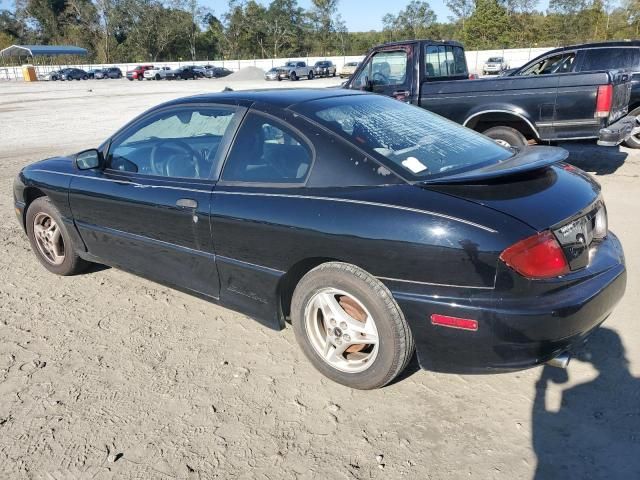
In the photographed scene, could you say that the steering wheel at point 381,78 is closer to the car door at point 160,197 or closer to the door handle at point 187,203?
the car door at point 160,197

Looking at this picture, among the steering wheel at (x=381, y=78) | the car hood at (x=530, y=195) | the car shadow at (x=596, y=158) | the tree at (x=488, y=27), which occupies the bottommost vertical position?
the car shadow at (x=596, y=158)

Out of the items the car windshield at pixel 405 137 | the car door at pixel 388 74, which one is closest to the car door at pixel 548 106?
the car door at pixel 388 74

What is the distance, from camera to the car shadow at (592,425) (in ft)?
7.46

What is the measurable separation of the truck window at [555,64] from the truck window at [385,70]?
3080 mm

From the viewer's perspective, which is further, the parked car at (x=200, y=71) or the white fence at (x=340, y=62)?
the parked car at (x=200, y=71)

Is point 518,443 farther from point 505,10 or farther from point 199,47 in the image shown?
point 199,47

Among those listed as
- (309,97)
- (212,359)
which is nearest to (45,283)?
(212,359)

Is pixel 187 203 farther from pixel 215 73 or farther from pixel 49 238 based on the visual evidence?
pixel 215 73

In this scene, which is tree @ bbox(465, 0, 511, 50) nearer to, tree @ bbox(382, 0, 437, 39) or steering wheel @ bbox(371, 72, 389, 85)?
tree @ bbox(382, 0, 437, 39)

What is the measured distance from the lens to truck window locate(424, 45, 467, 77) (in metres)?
8.20

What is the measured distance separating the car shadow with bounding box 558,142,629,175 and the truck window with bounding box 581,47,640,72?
55.9 inches

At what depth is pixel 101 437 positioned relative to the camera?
259cm

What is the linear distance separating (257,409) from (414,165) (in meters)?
1.52

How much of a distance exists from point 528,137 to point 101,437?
6.72 metres
